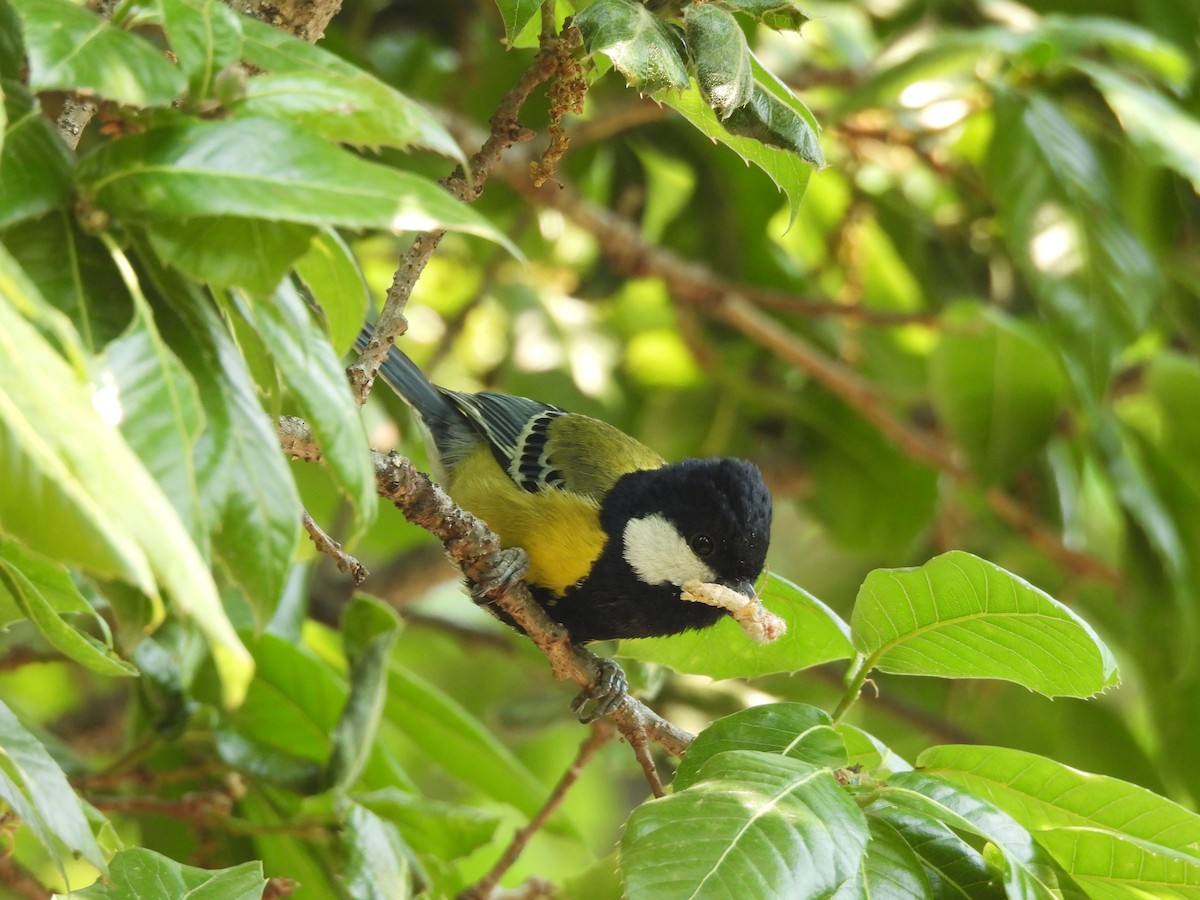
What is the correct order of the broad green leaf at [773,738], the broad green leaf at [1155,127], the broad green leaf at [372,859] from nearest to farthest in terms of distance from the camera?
the broad green leaf at [773,738] < the broad green leaf at [372,859] < the broad green leaf at [1155,127]

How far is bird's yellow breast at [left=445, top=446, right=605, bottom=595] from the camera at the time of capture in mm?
2346

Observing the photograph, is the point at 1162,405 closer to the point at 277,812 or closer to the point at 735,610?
the point at 735,610

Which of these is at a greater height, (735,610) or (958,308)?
(735,610)

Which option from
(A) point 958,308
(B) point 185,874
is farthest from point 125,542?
(A) point 958,308

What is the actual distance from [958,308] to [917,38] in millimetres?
893

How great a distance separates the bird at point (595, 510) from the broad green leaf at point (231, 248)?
4.16 ft

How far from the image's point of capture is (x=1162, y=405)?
131 inches

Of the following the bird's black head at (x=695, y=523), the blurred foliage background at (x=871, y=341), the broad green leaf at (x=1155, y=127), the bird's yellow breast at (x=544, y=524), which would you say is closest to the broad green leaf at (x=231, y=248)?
the bird's black head at (x=695, y=523)

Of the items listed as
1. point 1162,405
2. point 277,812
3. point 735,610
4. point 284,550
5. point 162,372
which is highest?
point 162,372

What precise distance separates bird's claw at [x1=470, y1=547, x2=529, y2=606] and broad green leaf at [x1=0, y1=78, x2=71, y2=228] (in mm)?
1001

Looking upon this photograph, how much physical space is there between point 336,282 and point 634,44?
363mm

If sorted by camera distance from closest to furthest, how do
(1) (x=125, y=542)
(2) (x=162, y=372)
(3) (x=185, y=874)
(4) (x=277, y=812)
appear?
1. (1) (x=125, y=542)
2. (2) (x=162, y=372)
3. (3) (x=185, y=874)
4. (4) (x=277, y=812)

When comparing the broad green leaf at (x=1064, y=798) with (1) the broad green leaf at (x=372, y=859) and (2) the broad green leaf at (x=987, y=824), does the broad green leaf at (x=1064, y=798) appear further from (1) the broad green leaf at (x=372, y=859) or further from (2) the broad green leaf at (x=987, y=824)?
(1) the broad green leaf at (x=372, y=859)

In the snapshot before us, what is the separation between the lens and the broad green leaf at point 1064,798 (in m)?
1.40
